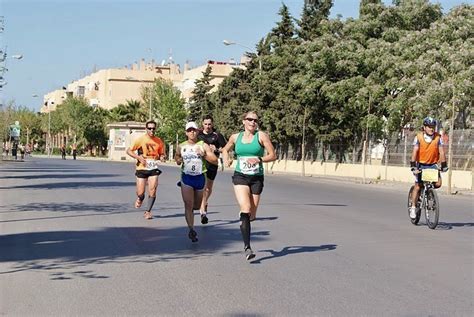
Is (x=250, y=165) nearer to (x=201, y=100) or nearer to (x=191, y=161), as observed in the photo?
(x=191, y=161)

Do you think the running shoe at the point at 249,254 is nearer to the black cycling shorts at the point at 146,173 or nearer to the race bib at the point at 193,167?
the race bib at the point at 193,167

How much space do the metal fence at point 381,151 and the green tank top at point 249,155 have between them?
21.5 metres

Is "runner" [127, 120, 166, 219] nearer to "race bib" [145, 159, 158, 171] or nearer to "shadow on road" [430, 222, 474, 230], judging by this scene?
"race bib" [145, 159, 158, 171]

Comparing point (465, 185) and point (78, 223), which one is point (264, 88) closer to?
point (465, 185)

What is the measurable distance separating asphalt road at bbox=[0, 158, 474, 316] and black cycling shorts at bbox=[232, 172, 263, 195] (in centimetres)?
87

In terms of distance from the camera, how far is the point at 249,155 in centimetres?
950

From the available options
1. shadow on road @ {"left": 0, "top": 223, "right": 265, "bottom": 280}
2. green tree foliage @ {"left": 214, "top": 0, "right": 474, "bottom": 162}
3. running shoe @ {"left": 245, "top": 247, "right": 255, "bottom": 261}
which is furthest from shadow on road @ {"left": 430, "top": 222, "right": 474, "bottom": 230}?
green tree foliage @ {"left": 214, "top": 0, "right": 474, "bottom": 162}

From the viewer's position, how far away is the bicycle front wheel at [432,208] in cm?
1322

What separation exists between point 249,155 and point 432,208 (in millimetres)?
5200

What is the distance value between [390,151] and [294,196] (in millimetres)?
15538

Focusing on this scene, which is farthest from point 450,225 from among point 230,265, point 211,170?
point 230,265

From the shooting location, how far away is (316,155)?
47.2 m

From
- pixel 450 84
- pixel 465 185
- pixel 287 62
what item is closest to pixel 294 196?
pixel 465 185

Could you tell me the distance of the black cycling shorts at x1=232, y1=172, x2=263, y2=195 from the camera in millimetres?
9477
